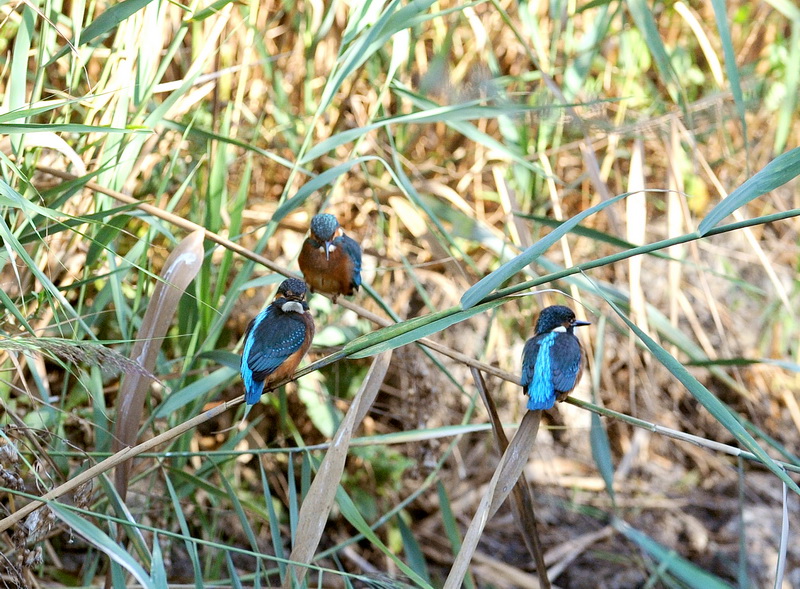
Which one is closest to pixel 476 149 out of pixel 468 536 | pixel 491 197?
pixel 491 197

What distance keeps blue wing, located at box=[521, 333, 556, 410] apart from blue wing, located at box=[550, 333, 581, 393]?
16 millimetres

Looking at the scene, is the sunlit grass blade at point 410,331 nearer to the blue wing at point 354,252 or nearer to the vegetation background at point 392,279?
the vegetation background at point 392,279

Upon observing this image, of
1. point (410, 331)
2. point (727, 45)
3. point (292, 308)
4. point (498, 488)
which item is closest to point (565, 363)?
point (498, 488)

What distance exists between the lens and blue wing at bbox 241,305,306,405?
2.26 m

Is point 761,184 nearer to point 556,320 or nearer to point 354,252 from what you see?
point 556,320

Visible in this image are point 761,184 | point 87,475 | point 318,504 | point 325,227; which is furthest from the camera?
point 325,227

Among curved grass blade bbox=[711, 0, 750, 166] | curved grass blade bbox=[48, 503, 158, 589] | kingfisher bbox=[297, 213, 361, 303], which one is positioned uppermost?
curved grass blade bbox=[711, 0, 750, 166]

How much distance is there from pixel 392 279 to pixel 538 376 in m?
1.90

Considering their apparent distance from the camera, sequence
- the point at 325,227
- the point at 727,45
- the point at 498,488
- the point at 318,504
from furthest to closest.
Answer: the point at 325,227 < the point at 727,45 < the point at 498,488 < the point at 318,504

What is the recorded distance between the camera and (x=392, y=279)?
4.15m

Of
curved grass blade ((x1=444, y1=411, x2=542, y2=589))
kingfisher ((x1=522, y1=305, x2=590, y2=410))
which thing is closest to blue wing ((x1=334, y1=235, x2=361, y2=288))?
kingfisher ((x1=522, y1=305, x2=590, y2=410))

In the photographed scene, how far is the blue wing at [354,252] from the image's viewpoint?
122 inches

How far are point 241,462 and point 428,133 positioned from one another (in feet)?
6.60

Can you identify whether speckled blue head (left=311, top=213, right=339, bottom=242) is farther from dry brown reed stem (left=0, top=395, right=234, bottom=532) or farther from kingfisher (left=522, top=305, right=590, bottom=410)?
dry brown reed stem (left=0, top=395, right=234, bottom=532)
